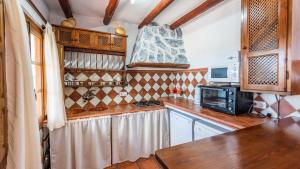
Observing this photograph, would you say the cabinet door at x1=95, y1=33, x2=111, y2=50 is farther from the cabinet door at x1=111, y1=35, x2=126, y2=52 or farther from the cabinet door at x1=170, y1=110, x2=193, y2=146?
the cabinet door at x1=170, y1=110, x2=193, y2=146

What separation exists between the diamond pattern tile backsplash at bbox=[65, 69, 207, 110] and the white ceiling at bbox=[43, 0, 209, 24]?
0.93 meters

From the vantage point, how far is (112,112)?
2.11 m

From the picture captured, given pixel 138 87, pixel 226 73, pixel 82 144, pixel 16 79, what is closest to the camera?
pixel 16 79

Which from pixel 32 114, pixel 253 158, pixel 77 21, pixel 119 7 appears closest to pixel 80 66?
pixel 77 21

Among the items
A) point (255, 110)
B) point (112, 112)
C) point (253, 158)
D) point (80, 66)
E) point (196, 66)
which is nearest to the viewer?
point (253, 158)

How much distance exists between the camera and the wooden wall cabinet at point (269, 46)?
3.71ft

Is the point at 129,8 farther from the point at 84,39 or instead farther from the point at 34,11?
the point at 34,11

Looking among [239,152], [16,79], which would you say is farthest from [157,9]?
[239,152]

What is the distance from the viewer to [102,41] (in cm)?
229

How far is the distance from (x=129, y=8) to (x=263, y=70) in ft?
5.98

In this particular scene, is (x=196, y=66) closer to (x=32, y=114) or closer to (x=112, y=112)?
(x=112, y=112)

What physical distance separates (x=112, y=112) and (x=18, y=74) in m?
1.30

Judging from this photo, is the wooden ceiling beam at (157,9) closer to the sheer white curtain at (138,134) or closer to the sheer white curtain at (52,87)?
the sheer white curtain at (52,87)

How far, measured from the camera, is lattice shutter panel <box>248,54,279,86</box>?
1.23 meters
